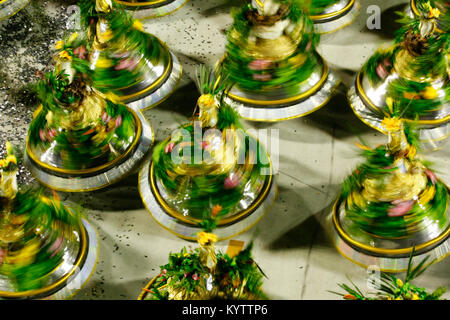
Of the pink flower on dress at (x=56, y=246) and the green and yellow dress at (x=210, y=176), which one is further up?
the green and yellow dress at (x=210, y=176)

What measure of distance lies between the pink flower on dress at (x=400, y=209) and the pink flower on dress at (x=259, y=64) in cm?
65

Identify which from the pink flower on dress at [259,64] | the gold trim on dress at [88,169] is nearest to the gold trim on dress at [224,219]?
the gold trim on dress at [88,169]

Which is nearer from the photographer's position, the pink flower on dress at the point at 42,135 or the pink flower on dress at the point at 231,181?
the pink flower on dress at the point at 231,181

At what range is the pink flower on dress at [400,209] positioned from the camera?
1721 mm

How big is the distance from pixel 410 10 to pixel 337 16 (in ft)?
1.02

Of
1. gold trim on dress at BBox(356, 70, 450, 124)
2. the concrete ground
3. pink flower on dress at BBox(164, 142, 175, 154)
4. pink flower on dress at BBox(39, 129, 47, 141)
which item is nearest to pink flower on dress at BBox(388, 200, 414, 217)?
the concrete ground

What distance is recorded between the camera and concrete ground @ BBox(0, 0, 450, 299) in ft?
5.98

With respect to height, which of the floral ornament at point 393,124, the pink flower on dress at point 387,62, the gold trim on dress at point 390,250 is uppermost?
the floral ornament at point 393,124

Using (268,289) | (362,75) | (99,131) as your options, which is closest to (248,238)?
(268,289)

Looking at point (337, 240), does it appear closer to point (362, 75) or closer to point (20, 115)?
point (362, 75)

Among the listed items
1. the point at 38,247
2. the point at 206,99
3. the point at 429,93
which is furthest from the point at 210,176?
the point at 429,93

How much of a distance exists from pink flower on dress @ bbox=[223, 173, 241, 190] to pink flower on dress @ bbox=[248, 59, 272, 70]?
16.6 inches

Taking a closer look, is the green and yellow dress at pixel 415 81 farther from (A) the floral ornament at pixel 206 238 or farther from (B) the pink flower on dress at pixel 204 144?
(A) the floral ornament at pixel 206 238

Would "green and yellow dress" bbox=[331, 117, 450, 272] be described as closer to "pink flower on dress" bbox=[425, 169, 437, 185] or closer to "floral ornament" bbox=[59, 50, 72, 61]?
"pink flower on dress" bbox=[425, 169, 437, 185]
